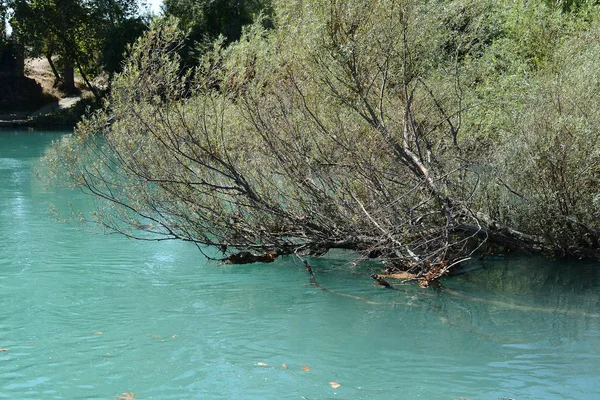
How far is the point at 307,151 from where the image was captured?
1144cm

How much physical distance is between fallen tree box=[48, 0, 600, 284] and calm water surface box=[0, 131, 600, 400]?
2.34 feet

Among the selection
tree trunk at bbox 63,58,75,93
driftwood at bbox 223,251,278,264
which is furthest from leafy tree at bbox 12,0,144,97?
driftwood at bbox 223,251,278,264

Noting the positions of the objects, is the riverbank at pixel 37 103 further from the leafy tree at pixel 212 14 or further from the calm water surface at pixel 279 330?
the calm water surface at pixel 279 330

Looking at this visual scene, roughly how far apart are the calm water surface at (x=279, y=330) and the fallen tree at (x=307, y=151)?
0.71 meters

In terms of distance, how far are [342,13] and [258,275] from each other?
4340 millimetres

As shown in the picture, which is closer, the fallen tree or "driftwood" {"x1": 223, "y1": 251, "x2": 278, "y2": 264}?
the fallen tree

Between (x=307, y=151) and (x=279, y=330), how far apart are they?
11.9 feet

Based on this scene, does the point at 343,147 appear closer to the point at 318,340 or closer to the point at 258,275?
the point at 258,275

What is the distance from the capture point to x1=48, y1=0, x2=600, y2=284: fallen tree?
34.7 feet

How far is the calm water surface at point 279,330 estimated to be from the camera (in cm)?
709

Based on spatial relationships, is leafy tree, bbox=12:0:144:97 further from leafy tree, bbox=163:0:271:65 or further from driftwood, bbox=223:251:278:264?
driftwood, bbox=223:251:278:264

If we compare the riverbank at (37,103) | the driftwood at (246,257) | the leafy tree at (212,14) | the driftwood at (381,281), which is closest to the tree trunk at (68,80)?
the riverbank at (37,103)

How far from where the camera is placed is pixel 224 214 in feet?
36.5

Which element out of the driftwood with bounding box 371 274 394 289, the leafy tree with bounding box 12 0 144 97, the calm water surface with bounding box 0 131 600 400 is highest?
the leafy tree with bounding box 12 0 144 97
